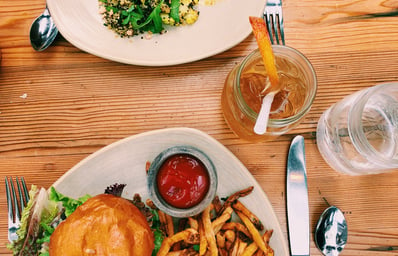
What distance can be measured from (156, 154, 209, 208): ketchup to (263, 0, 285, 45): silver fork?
624mm

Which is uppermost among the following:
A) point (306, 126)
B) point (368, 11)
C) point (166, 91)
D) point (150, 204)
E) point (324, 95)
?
point (368, 11)

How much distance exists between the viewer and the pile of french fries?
3.83 ft

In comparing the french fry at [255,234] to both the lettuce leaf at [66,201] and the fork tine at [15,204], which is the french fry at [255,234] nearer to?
the lettuce leaf at [66,201]

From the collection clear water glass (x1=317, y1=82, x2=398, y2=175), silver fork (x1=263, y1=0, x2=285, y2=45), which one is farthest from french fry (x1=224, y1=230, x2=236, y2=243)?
silver fork (x1=263, y1=0, x2=285, y2=45)

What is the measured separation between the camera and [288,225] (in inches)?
53.1

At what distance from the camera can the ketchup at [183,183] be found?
115cm

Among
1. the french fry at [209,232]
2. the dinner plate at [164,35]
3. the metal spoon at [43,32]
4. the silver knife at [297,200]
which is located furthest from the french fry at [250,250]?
the metal spoon at [43,32]

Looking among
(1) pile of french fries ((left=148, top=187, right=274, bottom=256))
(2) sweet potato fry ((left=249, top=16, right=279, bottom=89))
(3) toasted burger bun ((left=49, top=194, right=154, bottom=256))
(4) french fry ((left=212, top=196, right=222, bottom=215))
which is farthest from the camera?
(4) french fry ((left=212, top=196, right=222, bottom=215))

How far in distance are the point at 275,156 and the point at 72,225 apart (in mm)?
802

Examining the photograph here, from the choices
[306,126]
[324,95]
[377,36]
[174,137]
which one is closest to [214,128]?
[174,137]

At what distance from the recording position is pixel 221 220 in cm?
120

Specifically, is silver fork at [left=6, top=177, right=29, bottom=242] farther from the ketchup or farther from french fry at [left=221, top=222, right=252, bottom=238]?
french fry at [left=221, top=222, right=252, bottom=238]

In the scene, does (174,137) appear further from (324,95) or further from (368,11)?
(368,11)

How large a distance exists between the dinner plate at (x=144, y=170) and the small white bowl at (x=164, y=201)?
4.0 inches
